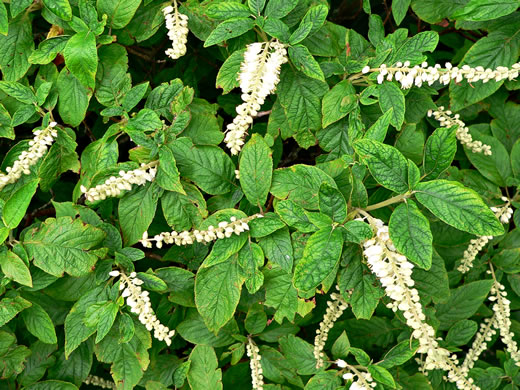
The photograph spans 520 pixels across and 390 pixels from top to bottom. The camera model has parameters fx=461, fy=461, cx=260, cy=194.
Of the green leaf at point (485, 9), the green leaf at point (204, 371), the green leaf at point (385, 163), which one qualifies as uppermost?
the green leaf at point (485, 9)

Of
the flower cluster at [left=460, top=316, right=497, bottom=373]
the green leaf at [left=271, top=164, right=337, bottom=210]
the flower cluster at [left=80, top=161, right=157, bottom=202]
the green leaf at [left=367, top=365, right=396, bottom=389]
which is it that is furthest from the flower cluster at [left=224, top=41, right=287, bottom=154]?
the flower cluster at [left=460, top=316, right=497, bottom=373]

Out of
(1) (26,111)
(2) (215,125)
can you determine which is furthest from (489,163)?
(1) (26,111)

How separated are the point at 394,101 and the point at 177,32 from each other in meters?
0.81

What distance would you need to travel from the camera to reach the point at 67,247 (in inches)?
66.7

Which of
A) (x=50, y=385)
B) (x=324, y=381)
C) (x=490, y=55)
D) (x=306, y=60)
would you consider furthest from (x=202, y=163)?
(x=490, y=55)

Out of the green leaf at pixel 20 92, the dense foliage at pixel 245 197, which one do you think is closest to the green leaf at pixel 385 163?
the dense foliage at pixel 245 197

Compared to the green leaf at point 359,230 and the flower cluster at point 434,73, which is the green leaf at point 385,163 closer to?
the green leaf at point 359,230

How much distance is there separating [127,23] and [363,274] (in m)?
1.31

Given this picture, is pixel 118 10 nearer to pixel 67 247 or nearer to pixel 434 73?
pixel 67 247

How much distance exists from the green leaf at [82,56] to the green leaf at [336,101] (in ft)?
2.86

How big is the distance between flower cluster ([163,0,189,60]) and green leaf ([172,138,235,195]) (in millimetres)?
316

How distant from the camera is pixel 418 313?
1.35m

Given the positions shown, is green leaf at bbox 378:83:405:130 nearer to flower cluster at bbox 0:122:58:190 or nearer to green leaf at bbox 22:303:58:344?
flower cluster at bbox 0:122:58:190

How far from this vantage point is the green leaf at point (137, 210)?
5.74 ft
